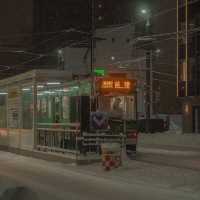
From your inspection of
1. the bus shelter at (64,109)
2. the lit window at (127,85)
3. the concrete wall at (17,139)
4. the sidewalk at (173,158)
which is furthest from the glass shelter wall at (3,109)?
the lit window at (127,85)

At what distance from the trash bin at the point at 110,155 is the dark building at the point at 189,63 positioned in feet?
136

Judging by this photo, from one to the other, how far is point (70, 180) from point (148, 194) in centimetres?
389

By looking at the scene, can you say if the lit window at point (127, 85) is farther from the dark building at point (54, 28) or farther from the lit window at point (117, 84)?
the dark building at point (54, 28)

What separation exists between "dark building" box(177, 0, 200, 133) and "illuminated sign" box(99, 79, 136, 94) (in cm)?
3579

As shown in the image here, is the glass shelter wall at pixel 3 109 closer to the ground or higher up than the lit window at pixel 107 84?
closer to the ground

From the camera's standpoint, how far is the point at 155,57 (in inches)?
2896

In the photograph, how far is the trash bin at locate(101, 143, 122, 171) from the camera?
18.3 m

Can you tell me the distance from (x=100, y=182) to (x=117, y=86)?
26.4 ft

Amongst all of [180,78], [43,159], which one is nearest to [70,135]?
[43,159]

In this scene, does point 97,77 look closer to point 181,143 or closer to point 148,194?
point 148,194

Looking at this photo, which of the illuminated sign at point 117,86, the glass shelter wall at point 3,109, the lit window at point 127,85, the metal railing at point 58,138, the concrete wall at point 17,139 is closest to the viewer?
the metal railing at point 58,138

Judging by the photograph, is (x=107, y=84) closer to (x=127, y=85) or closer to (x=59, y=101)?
(x=127, y=85)

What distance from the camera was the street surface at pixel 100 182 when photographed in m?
13.3

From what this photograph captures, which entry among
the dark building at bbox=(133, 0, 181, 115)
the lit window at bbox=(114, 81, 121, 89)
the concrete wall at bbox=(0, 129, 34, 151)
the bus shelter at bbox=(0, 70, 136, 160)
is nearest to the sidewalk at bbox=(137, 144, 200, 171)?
the bus shelter at bbox=(0, 70, 136, 160)
